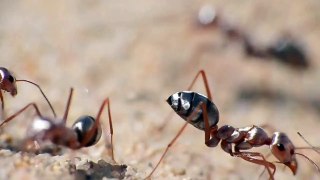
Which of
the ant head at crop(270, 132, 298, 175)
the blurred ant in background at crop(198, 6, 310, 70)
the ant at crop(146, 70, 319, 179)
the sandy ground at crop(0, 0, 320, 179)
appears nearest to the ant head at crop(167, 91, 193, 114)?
the ant at crop(146, 70, 319, 179)

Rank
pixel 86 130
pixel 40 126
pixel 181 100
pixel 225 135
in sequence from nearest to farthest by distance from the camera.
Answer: pixel 40 126
pixel 86 130
pixel 181 100
pixel 225 135

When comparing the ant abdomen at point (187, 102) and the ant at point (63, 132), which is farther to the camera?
the ant abdomen at point (187, 102)

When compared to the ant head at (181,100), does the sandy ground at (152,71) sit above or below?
below

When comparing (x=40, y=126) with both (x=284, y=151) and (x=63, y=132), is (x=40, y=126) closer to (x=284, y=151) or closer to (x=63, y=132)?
(x=63, y=132)

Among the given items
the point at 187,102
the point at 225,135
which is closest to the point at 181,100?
the point at 187,102

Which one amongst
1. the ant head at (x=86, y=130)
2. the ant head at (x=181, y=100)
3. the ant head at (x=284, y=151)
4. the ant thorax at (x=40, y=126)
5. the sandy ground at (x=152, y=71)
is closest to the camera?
the ant thorax at (x=40, y=126)

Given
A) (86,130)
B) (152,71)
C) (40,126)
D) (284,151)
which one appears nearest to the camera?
(40,126)

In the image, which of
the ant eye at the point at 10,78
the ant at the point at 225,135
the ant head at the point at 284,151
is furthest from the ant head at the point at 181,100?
the ant eye at the point at 10,78

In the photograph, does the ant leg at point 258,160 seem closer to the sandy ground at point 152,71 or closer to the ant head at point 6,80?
the sandy ground at point 152,71
